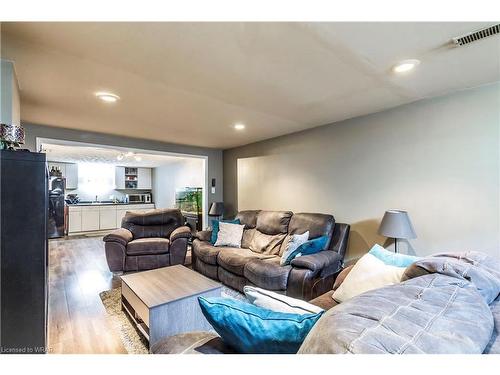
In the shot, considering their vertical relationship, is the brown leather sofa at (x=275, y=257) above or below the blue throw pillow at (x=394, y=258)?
below

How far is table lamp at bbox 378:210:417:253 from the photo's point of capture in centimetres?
239

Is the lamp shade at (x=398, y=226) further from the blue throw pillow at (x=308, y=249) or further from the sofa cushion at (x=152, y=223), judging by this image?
the sofa cushion at (x=152, y=223)

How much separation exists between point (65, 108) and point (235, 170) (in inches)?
119

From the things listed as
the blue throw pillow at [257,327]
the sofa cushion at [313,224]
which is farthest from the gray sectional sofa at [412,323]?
the sofa cushion at [313,224]

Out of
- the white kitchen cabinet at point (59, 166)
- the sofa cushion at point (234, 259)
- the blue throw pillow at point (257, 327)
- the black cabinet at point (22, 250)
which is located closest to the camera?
the blue throw pillow at point (257, 327)

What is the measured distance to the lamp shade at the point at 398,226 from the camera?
2.39 meters

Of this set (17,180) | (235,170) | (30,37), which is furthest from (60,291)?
(235,170)

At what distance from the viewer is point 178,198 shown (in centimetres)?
697

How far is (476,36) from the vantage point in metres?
1.47

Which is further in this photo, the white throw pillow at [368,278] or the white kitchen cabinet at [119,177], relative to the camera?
the white kitchen cabinet at [119,177]

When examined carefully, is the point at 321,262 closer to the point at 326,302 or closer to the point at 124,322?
the point at 326,302

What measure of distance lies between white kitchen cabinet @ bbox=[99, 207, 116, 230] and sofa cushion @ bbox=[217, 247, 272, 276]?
570 centimetres
